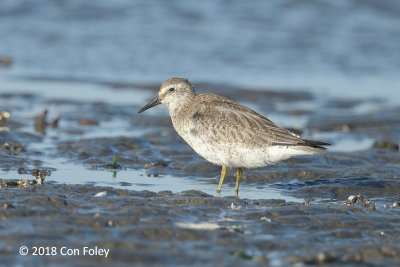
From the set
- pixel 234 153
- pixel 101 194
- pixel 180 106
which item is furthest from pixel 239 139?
pixel 101 194

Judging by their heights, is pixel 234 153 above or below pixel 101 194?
above

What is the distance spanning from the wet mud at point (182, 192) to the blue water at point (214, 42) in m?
2.36

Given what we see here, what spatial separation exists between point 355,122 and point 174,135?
3909 mm

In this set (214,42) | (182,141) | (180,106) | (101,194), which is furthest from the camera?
(214,42)

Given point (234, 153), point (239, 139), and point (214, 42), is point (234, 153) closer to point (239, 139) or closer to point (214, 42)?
point (239, 139)

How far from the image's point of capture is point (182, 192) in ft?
28.0

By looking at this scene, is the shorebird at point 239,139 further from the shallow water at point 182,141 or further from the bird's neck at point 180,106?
the shallow water at point 182,141

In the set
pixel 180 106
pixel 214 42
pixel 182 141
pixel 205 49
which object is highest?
pixel 214 42

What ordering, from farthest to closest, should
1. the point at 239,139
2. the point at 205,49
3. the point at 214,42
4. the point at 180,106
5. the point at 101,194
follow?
the point at 214,42
the point at 205,49
the point at 180,106
the point at 239,139
the point at 101,194

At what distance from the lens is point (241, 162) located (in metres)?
9.08

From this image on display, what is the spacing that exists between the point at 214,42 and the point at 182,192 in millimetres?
12382

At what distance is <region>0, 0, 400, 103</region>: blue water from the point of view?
58.6 feet

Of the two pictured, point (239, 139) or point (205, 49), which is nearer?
point (239, 139)

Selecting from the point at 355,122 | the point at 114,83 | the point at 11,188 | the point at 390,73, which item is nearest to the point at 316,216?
the point at 11,188
